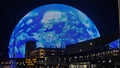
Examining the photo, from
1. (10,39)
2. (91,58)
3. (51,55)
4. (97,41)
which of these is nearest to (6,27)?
(10,39)

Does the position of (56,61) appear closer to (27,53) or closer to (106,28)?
(27,53)

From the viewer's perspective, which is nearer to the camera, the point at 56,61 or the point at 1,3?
the point at 56,61

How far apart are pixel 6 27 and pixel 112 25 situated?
102 ft

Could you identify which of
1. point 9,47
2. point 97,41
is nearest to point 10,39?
point 9,47

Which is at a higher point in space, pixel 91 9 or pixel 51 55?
pixel 91 9

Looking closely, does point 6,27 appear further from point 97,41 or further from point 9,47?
point 97,41

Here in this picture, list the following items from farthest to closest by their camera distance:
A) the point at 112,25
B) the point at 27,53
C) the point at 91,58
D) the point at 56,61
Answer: the point at 112,25
the point at 27,53
the point at 56,61
the point at 91,58

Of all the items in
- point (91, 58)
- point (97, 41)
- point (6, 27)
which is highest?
point (6, 27)

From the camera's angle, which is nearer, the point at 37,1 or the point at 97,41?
the point at 97,41

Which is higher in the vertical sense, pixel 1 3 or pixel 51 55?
pixel 1 3

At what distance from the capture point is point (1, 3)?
97562mm

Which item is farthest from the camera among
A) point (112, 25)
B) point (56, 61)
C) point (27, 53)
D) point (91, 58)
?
point (112, 25)

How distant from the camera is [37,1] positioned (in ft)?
327

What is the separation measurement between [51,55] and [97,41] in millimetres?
15401
